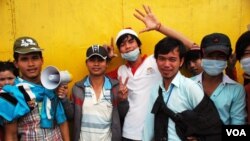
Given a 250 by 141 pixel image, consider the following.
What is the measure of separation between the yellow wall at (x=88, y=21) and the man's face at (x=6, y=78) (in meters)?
0.77

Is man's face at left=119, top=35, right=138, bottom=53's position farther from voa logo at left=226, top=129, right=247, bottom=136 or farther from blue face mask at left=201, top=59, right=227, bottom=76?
voa logo at left=226, top=129, right=247, bottom=136

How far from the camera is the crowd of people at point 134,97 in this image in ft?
10.2

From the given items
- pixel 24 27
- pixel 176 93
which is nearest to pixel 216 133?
pixel 176 93

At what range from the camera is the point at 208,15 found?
15.4ft

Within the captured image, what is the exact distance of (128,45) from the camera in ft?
13.1

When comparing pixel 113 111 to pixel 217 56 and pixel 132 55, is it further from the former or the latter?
pixel 217 56

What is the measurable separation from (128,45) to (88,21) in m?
0.86

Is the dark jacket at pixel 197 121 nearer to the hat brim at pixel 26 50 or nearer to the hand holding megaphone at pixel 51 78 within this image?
the hand holding megaphone at pixel 51 78

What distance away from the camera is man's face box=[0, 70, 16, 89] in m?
3.59

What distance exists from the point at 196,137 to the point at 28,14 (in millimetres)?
2851

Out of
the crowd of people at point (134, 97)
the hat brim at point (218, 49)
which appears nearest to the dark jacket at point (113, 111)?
the crowd of people at point (134, 97)

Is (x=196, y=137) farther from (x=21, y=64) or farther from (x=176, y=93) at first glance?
(x=21, y=64)

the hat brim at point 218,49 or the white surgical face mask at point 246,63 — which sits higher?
the hat brim at point 218,49

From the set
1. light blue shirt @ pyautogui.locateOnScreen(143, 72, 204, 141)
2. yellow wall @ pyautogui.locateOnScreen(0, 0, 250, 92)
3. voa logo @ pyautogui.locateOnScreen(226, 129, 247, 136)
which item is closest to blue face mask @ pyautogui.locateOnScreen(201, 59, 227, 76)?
light blue shirt @ pyautogui.locateOnScreen(143, 72, 204, 141)
